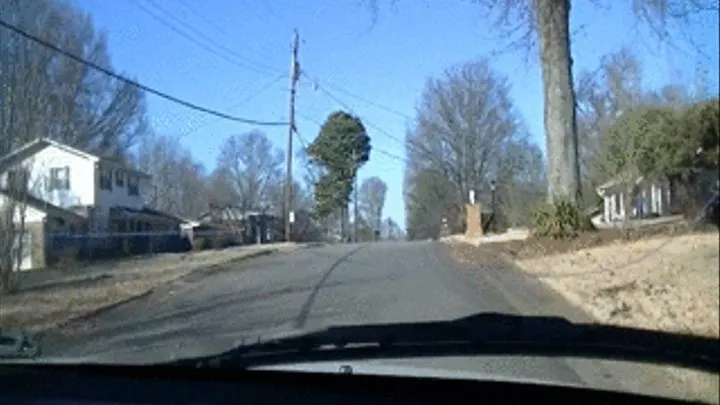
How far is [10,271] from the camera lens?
8.69 metres

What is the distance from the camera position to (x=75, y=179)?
25.1ft

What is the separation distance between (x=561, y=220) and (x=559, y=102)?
0.47 metres

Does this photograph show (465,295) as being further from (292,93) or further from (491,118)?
(292,93)

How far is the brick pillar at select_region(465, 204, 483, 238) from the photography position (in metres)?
4.11

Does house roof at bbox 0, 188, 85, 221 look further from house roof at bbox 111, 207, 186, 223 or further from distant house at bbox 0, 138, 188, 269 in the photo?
house roof at bbox 111, 207, 186, 223

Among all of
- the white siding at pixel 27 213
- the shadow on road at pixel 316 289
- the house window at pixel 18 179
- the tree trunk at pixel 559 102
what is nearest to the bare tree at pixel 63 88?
the house window at pixel 18 179

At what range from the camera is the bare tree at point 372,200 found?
4766 mm

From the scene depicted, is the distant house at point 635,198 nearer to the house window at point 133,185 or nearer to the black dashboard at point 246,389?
the black dashboard at point 246,389

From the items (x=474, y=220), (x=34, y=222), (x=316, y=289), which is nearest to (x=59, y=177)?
(x=34, y=222)

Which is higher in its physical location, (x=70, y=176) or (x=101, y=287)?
(x=70, y=176)

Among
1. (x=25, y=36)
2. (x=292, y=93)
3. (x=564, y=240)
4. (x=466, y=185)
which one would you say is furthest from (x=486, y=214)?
(x=25, y=36)

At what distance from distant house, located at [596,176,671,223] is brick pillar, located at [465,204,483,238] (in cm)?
94

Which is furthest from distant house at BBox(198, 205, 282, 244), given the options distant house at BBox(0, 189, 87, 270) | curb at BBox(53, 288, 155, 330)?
distant house at BBox(0, 189, 87, 270)

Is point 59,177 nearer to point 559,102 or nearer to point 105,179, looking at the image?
point 105,179
